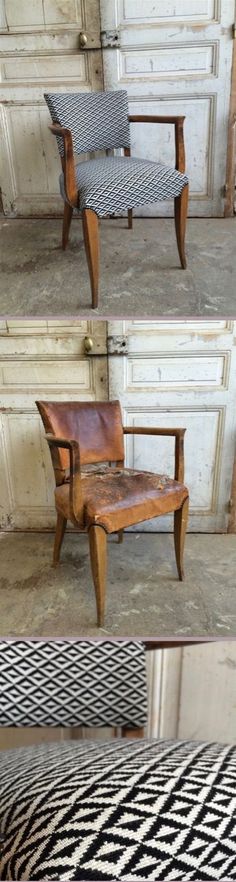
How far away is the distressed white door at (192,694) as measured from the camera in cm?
67

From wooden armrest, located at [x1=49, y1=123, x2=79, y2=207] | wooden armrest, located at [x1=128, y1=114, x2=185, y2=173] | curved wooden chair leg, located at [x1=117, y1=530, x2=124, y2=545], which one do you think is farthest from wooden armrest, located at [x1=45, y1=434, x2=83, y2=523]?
wooden armrest, located at [x1=128, y1=114, x2=185, y2=173]

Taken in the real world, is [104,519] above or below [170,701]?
above

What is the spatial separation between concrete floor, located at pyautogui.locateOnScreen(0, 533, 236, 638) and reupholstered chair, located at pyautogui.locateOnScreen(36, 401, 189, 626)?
22mm

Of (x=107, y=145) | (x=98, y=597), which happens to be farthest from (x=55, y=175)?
(x=98, y=597)

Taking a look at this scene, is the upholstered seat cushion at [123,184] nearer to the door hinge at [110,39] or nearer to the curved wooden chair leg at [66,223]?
the curved wooden chair leg at [66,223]

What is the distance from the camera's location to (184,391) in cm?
70

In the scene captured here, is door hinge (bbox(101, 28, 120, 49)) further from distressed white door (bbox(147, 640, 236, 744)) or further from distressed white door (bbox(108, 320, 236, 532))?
distressed white door (bbox(147, 640, 236, 744))

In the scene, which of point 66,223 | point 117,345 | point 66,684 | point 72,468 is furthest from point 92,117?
point 66,684

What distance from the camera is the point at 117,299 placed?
1.09m

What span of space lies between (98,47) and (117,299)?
0.43 meters

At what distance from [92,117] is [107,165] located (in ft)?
0.33

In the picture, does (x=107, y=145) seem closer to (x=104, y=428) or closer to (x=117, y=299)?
(x=117, y=299)

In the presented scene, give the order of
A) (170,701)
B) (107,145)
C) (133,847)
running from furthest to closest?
(107,145), (170,701), (133,847)

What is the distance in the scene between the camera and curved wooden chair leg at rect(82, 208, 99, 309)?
1.03 m
